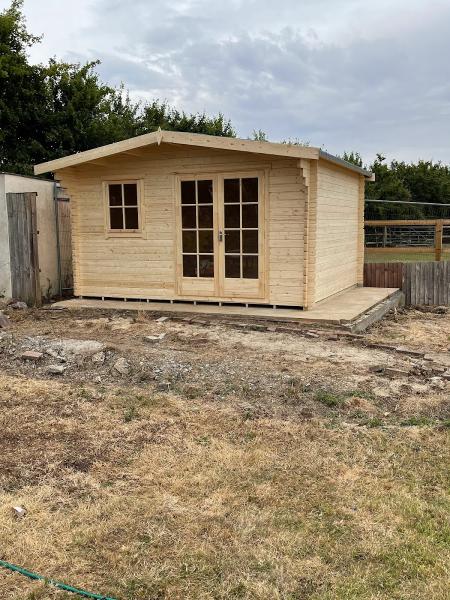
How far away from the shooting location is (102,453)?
12.2 ft

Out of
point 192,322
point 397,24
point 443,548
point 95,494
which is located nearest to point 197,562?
point 95,494

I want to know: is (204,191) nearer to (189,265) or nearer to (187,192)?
(187,192)

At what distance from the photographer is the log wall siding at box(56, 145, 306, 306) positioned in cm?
802

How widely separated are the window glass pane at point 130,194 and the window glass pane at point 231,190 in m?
1.67

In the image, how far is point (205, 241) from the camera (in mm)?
8625

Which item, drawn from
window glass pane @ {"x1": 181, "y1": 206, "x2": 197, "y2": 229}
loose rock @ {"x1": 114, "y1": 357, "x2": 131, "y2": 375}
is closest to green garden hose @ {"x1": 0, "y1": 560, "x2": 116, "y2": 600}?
loose rock @ {"x1": 114, "y1": 357, "x2": 131, "y2": 375}

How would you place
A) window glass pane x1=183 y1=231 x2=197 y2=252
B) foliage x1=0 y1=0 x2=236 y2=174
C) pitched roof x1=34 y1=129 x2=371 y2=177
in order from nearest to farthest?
pitched roof x1=34 y1=129 x2=371 y2=177 < window glass pane x1=183 y1=231 x2=197 y2=252 < foliage x1=0 y1=0 x2=236 y2=174

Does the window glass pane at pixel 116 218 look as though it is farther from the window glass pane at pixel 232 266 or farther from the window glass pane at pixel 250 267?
the window glass pane at pixel 250 267

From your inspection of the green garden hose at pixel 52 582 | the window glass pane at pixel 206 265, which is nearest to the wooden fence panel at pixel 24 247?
the window glass pane at pixel 206 265

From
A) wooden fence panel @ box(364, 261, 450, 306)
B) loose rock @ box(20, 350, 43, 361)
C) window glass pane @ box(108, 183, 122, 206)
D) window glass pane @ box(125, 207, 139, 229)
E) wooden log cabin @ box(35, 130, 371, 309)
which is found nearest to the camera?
loose rock @ box(20, 350, 43, 361)

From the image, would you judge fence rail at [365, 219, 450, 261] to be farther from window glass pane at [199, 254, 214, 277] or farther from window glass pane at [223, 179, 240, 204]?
window glass pane at [199, 254, 214, 277]

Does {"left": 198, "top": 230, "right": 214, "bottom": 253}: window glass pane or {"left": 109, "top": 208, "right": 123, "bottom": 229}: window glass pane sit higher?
{"left": 109, "top": 208, "right": 123, "bottom": 229}: window glass pane

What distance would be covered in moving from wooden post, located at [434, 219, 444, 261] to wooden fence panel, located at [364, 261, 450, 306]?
21.3 inches

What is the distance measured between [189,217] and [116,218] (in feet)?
4.65
